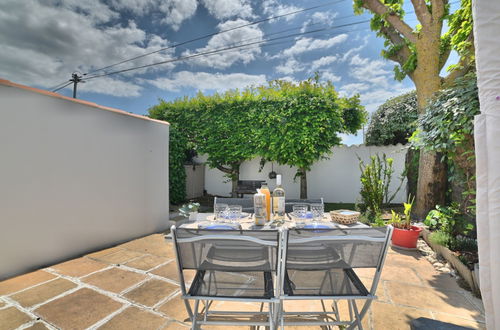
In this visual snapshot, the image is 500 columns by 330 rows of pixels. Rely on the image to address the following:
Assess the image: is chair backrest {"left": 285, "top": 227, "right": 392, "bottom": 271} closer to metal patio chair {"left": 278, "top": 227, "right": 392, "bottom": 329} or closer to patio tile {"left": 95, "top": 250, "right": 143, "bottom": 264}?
metal patio chair {"left": 278, "top": 227, "right": 392, "bottom": 329}

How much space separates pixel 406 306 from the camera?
2078 mm

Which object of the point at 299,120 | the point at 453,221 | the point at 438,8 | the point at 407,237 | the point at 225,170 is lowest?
the point at 407,237

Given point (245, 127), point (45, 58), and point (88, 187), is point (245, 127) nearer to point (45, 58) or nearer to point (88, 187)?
point (88, 187)

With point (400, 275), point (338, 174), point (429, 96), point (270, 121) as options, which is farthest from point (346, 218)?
point (338, 174)

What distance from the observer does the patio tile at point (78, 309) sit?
186cm

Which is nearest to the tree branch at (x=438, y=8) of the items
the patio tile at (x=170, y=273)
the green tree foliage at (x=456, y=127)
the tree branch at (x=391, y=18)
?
the tree branch at (x=391, y=18)

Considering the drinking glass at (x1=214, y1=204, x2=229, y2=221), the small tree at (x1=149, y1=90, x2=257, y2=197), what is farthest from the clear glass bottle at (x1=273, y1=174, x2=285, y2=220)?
the small tree at (x1=149, y1=90, x2=257, y2=197)

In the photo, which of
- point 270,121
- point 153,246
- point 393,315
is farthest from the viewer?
point 270,121

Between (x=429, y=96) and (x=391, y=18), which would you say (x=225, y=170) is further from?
(x=391, y=18)

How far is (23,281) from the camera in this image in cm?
252

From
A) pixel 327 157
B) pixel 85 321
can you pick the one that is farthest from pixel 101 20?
pixel 327 157

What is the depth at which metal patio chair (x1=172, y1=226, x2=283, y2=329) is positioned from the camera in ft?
4.27

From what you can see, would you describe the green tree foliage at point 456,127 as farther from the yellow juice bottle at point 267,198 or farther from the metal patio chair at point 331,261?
the yellow juice bottle at point 267,198

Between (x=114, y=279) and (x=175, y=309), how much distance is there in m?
1.02
